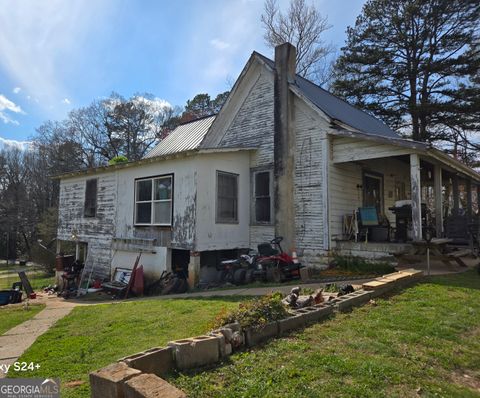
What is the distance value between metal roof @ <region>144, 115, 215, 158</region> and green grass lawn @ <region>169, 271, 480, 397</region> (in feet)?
35.6

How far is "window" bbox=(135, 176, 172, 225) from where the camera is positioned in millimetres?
11430

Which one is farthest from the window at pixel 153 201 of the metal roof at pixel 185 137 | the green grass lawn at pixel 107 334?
the green grass lawn at pixel 107 334

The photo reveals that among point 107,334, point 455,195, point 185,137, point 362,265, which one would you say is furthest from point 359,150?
point 185,137

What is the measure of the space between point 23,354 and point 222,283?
6170 mm

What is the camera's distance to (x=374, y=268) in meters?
9.09

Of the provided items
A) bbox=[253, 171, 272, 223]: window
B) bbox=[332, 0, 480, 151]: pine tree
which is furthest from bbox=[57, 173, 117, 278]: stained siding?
bbox=[332, 0, 480, 151]: pine tree

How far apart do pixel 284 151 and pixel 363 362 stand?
850 cm

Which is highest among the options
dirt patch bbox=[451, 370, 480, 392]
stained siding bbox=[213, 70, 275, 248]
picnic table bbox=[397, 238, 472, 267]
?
stained siding bbox=[213, 70, 275, 248]

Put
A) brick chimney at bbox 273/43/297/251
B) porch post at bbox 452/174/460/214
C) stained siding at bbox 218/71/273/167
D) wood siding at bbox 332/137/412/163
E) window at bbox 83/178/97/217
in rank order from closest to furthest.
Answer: wood siding at bbox 332/137/412/163 → brick chimney at bbox 273/43/297/251 → stained siding at bbox 218/71/273/167 → porch post at bbox 452/174/460/214 → window at bbox 83/178/97/217

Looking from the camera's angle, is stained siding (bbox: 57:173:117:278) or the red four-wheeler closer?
the red four-wheeler

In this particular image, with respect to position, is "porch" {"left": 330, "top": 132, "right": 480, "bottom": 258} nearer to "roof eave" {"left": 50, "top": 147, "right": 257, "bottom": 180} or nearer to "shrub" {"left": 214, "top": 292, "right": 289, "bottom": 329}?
"roof eave" {"left": 50, "top": 147, "right": 257, "bottom": 180}

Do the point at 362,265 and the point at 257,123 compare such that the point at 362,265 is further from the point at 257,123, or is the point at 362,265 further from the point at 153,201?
the point at 153,201

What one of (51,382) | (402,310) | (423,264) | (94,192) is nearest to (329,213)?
(423,264)

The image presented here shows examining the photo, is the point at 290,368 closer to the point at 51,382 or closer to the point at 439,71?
the point at 51,382
